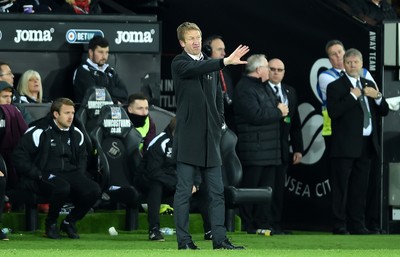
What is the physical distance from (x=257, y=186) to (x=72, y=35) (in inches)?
113

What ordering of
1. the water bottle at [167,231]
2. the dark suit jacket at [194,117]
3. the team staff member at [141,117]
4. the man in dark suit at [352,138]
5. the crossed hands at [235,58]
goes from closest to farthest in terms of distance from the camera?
the crossed hands at [235,58] < the dark suit jacket at [194,117] < the water bottle at [167,231] < the team staff member at [141,117] < the man in dark suit at [352,138]

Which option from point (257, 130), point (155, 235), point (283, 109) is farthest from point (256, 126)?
point (155, 235)

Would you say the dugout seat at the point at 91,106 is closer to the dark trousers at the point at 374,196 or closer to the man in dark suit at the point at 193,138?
the dark trousers at the point at 374,196

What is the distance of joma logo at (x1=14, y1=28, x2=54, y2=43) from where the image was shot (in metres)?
16.5

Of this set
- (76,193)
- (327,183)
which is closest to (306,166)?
(327,183)

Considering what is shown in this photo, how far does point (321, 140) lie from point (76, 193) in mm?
4140

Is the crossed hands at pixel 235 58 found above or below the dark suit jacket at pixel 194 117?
above

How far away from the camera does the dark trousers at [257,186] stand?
16.1m

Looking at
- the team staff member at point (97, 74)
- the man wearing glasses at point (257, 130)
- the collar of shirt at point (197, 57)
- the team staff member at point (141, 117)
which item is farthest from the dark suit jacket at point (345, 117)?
the collar of shirt at point (197, 57)

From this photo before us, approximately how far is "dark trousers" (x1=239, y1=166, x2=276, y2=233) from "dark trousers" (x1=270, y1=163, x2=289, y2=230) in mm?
140

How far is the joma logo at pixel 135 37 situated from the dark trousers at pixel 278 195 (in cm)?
225

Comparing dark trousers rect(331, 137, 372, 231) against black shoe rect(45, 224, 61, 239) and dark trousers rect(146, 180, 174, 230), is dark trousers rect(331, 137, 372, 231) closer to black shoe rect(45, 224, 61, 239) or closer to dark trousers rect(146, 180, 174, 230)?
dark trousers rect(146, 180, 174, 230)

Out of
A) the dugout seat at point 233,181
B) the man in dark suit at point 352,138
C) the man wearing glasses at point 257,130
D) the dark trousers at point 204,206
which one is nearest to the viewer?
the dark trousers at point 204,206

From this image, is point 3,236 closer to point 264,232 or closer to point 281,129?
point 264,232
